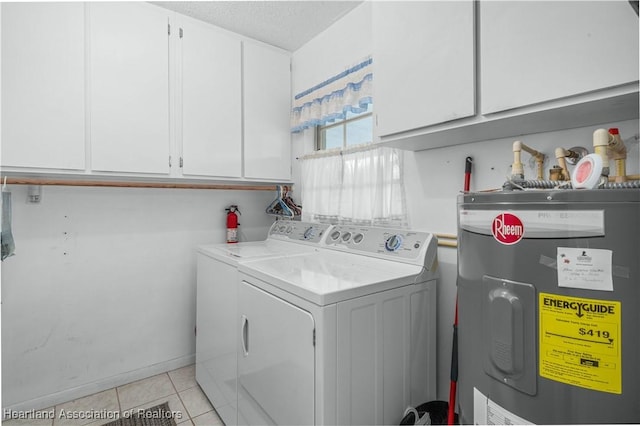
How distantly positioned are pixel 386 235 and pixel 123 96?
1.89 meters

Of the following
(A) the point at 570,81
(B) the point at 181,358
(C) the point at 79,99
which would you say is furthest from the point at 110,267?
(A) the point at 570,81

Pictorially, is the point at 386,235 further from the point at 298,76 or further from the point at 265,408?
the point at 298,76

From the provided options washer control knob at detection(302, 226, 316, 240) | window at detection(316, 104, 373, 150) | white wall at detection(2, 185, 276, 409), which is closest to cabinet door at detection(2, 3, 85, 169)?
→ white wall at detection(2, 185, 276, 409)

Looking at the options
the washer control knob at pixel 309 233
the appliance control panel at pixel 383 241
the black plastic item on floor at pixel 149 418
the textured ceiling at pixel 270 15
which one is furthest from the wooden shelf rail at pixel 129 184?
the black plastic item on floor at pixel 149 418

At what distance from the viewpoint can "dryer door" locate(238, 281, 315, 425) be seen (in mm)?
1215

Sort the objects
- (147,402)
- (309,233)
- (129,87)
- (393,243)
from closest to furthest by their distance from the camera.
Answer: (393,243)
(129,87)
(147,402)
(309,233)

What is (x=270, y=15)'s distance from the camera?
7.48 ft

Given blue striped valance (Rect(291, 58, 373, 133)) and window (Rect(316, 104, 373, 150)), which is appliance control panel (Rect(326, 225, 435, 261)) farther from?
blue striped valance (Rect(291, 58, 373, 133))

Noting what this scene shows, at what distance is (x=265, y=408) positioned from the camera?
147 cm

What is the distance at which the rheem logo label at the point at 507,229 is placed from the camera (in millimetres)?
803

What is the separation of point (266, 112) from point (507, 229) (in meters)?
2.24

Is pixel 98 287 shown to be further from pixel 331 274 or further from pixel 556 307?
pixel 556 307

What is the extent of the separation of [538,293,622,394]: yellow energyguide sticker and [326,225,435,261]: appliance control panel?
767 millimetres

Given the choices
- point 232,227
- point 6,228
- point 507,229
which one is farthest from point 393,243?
point 6,228
